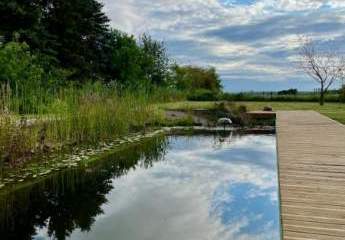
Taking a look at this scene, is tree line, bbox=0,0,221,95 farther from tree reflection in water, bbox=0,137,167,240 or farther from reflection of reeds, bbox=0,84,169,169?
tree reflection in water, bbox=0,137,167,240

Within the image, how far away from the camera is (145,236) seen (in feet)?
11.3

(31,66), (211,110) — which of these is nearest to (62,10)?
(31,66)

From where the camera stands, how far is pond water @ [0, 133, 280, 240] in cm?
354

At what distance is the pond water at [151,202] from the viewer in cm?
354

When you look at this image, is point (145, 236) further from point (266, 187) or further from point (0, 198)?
point (266, 187)

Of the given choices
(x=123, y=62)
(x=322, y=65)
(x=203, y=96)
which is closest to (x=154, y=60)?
(x=123, y=62)

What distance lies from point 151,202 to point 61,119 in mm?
2913

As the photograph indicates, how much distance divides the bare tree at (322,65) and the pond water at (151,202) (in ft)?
44.7

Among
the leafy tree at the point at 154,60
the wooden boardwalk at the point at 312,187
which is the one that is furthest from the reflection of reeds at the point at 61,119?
the leafy tree at the point at 154,60

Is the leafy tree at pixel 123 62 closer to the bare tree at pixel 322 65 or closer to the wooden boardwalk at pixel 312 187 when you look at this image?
the bare tree at pixel 322 65

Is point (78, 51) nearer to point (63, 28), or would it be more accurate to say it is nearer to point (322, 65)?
point (63, 28)

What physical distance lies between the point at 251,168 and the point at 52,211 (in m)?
3.09

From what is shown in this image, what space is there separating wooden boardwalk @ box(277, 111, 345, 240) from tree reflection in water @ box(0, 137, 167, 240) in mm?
1721

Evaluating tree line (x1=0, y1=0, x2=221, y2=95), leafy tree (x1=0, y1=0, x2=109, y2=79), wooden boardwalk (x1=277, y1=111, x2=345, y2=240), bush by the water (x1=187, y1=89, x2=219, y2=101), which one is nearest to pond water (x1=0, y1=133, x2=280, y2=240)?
wooden boardwalk (x1=277, y1=111, x2=345, y2=240)
